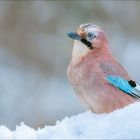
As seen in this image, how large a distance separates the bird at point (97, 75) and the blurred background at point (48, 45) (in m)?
4.29

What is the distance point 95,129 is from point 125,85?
0.95 m

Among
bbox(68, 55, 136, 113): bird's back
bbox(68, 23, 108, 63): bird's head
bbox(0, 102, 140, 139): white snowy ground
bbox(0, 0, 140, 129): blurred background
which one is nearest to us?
bbox(0, 102, 140, 139): white snowy ground

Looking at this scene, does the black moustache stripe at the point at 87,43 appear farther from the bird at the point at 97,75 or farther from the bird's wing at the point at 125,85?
the bird's wing at the point at 125,85

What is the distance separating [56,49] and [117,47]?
0.72m

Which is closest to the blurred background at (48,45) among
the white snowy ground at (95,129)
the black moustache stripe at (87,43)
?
the black moustache stripe at (87,43)

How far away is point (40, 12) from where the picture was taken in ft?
29.7

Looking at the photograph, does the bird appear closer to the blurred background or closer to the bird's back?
the bird's back

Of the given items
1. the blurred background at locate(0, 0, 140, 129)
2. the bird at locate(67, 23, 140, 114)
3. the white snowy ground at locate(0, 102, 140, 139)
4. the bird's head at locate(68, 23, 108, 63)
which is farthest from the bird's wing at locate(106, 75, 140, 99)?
the blurred background at locate(0, 0, 140, 129)

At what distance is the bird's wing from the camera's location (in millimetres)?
3340

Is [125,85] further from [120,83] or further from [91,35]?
[91,35]

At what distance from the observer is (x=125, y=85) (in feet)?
11.0

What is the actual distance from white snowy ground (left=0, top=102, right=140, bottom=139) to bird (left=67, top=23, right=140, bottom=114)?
0.57m

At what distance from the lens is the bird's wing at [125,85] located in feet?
11.0

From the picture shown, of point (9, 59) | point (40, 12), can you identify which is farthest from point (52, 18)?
point (9, 59)
